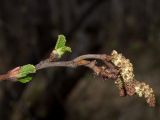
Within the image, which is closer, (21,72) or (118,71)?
(118,71)

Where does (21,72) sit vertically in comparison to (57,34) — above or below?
below

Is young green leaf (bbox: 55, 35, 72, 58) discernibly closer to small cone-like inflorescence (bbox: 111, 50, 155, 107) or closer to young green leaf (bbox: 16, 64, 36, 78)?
young green leaf (bbox: 16, 64, 36, 78)

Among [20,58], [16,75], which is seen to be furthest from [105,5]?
[16,75]

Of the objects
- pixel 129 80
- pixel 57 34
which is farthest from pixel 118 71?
pixel 57 34

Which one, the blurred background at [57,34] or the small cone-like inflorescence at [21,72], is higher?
the blurred background at [57,34]

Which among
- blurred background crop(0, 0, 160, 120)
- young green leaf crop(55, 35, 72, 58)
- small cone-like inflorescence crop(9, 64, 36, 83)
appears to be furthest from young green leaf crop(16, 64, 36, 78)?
blurred background crop(0, 0, 160, 120)

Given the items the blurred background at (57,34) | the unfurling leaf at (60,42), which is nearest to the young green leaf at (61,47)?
the unfurling leaf at (60,42)

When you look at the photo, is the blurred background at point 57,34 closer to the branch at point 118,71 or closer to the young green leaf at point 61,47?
the young green leaf at point 61,47

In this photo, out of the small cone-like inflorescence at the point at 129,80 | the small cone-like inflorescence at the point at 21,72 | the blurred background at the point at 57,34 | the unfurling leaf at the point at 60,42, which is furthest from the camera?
the blurred background at the point at 57,34

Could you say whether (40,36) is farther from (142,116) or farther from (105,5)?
(142,116)

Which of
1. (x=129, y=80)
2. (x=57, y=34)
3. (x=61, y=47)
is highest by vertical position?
(x=57, y=34)

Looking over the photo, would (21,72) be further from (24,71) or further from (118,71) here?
(118,71)
